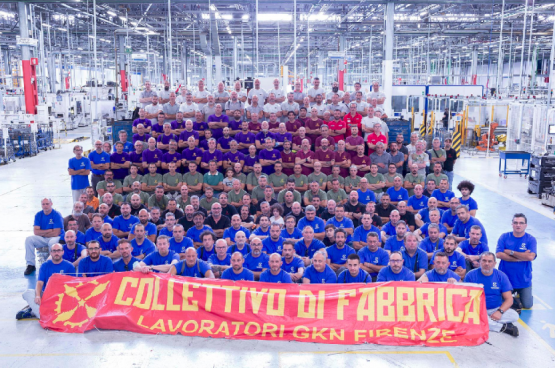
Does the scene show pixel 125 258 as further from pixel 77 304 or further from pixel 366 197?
pixel 366 197

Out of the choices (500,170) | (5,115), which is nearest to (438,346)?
(500,170)

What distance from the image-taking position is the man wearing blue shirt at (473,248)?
8415 mm

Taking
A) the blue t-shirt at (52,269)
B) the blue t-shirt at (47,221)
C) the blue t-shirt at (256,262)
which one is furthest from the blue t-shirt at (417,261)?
the blue t-shirt at (47,221)

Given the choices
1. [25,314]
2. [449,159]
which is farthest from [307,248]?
[449,159]

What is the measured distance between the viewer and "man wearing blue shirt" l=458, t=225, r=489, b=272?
8415mm

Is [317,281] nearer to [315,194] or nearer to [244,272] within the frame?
[244,272]

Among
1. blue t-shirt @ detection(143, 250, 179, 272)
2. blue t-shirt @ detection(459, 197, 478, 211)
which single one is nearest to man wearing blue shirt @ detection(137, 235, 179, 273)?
blue t-shirt @ detection(143, 250, 179, 272)

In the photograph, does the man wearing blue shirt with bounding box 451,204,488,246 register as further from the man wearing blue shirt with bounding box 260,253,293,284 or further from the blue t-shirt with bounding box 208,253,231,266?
the blue t-shirt with bounding box 208,253,231,266

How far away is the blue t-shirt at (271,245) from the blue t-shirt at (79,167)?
670 centimetres

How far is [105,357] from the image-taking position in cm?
666

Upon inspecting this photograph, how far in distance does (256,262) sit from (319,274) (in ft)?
4.00

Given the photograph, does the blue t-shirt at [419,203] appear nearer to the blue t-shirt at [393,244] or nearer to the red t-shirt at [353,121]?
the blue t-shirt at [393,244]

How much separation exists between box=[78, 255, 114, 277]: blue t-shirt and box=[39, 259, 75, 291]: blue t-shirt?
157 millimetres

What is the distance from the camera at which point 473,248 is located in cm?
866
